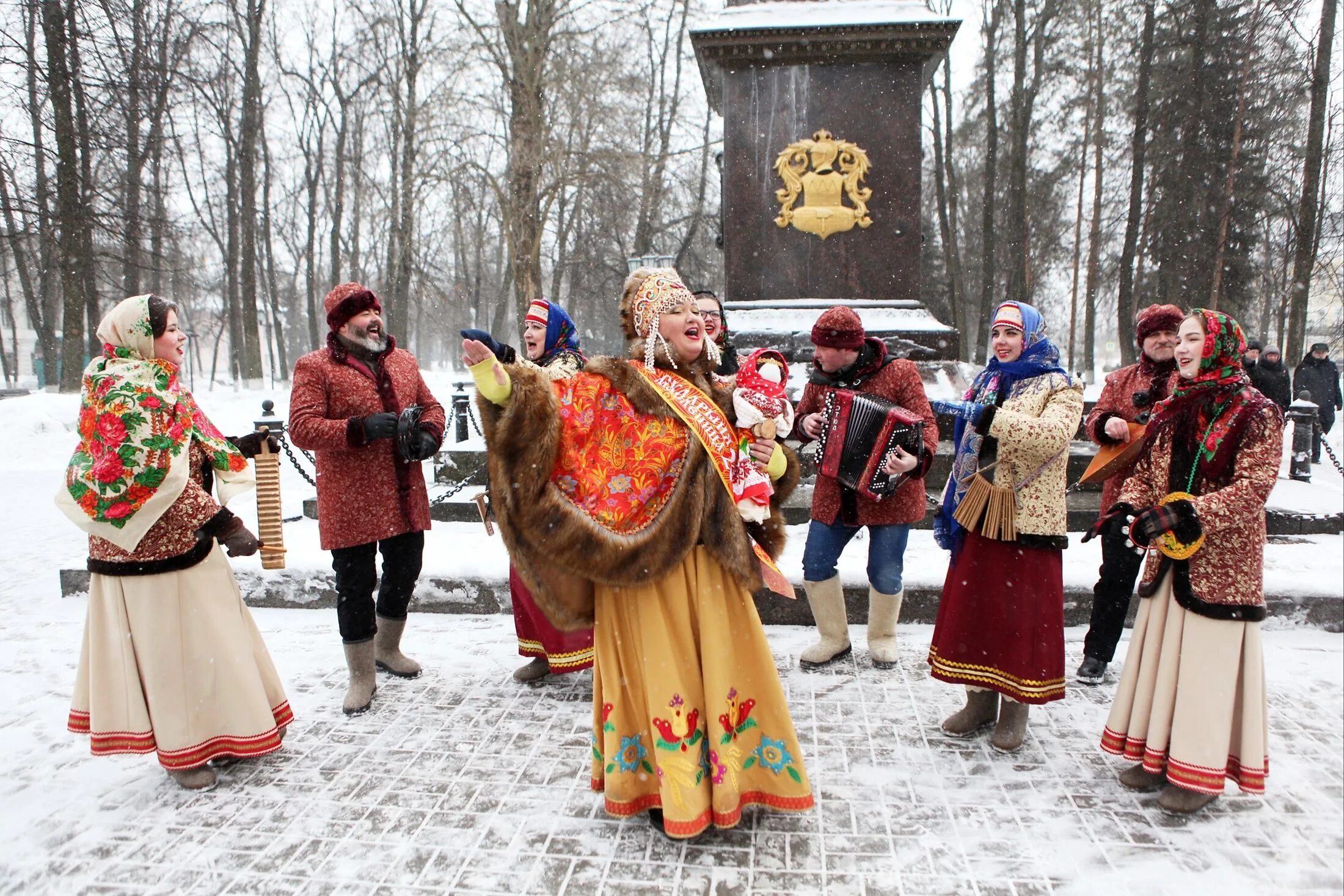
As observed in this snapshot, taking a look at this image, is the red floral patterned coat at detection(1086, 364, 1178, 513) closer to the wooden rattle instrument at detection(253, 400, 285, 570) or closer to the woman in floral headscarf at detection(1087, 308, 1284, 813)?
the woman in floral headscarf at detection(1087, 308, 1284, 813)

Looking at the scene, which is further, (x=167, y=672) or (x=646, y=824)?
(x=167, y=672)

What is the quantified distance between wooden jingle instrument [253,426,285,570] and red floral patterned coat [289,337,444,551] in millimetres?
156

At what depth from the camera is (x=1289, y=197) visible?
56.2ft

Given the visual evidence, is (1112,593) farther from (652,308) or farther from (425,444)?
(425,444)

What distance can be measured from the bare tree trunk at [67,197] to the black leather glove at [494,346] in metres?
15.7

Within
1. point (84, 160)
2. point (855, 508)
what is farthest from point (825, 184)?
point (84, 160)

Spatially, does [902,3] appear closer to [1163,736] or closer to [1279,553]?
[1279,553]

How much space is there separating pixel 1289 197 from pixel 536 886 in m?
20.6

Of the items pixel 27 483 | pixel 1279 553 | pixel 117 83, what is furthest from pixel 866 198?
pixel 117 83

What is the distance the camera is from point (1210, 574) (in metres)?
2.93

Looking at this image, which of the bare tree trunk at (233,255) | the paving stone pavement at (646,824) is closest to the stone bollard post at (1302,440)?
the paving stone pavement at (646,824)

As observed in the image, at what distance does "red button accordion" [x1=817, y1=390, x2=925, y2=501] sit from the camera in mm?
3805

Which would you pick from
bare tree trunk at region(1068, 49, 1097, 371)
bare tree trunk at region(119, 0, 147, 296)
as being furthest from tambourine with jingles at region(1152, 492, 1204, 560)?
bare tree trunk at region(1068, 49, 1097, 371)

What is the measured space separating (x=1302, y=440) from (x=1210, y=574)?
7441mm
